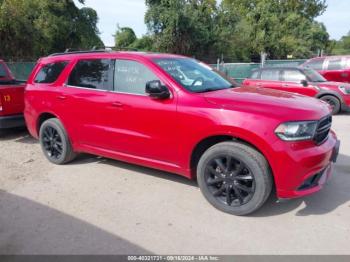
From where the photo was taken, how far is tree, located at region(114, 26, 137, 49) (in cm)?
4212

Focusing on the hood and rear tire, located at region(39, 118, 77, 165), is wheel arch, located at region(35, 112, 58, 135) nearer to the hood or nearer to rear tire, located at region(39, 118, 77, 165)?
rear tire, located at region(39, 118, 77, 165)

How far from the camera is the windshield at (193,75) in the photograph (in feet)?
13.8

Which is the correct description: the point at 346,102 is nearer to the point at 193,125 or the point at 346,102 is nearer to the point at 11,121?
the point at 193,125

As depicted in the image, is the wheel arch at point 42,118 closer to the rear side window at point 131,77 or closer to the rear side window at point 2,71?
the rear side window at point 131,77

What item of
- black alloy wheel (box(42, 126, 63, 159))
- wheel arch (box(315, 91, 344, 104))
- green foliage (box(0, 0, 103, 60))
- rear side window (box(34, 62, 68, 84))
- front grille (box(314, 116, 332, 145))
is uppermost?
green foliage (box(0, 0, 103, 60))

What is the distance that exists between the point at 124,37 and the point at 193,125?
136 ft

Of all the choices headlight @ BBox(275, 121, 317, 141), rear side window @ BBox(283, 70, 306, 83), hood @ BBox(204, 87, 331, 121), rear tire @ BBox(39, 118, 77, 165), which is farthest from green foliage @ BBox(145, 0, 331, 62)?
headlight @ BBox(275, 121, 317, 141)

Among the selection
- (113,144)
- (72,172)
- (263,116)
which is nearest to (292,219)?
(263,116)

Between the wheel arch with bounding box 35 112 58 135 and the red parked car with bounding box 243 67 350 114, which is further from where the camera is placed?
the red parked car with bounding box 243 67 350 114

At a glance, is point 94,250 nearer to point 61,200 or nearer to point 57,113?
point 61,200

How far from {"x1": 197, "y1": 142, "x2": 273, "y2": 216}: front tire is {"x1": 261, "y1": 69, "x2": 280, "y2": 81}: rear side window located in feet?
25.0

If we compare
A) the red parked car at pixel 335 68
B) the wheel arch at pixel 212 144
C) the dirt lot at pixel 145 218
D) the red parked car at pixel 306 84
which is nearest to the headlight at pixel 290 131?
the wheel arch at pixel 212 144

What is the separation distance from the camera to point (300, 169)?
3.39 m

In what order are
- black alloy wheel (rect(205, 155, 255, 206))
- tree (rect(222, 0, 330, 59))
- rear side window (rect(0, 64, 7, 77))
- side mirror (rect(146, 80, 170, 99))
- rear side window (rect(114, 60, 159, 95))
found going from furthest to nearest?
tree (rect(222, 0, 330, 59))
rear side window (rect(0, 64, 7, 77))
rear side window (rect(114, 60, 159, 95))
side mirror (rect(146, 80, 170, 99))
black alloy wheel (rect(205, 155, 255, 206))
